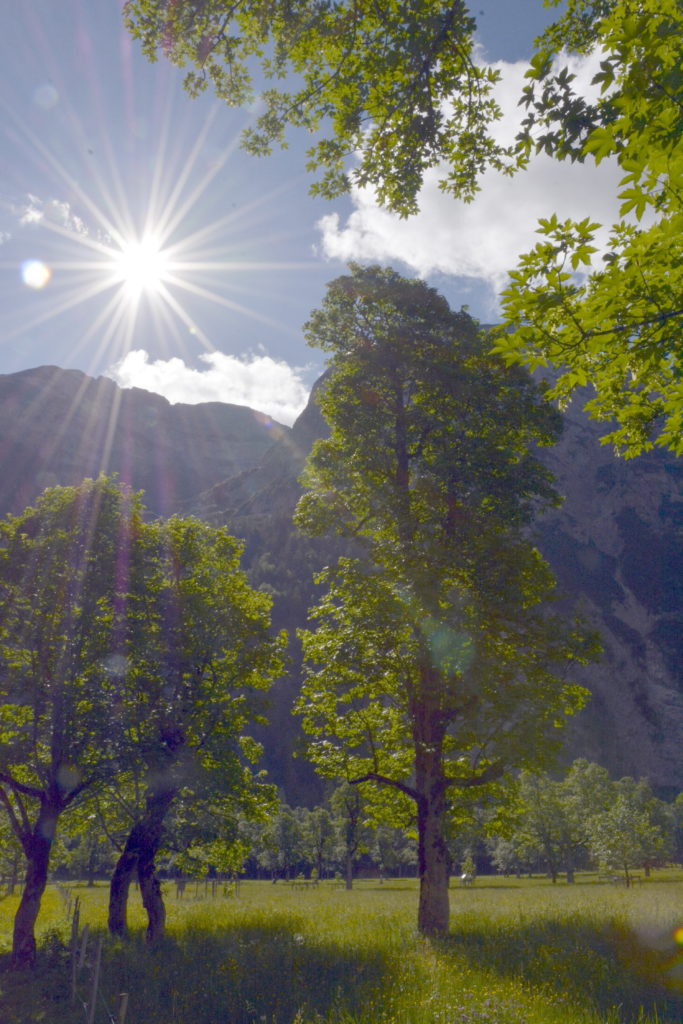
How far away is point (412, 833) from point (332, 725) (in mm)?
3930

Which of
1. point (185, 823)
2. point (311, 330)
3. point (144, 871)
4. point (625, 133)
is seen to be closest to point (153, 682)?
point (185, 823)

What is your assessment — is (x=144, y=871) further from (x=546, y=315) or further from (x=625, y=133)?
(x=625, y=133)

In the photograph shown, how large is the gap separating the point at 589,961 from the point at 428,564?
7908mm

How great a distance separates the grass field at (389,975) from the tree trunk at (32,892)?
50cm

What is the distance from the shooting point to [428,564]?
14352mm

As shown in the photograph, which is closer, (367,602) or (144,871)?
(367,602)

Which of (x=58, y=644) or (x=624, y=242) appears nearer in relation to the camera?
(x=624, y=242)

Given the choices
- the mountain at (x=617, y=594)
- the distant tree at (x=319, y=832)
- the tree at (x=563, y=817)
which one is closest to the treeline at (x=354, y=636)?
the tree at (x=563, y=817)

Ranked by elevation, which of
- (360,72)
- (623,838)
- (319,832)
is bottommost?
(319,832)

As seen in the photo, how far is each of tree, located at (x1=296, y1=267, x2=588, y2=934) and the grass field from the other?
2709 mm

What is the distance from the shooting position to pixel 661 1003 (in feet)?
28.3

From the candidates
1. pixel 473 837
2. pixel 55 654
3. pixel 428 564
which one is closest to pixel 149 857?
pixel 55 654

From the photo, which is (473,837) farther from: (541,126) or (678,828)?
(541,126)

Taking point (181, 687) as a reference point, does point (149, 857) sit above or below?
below
